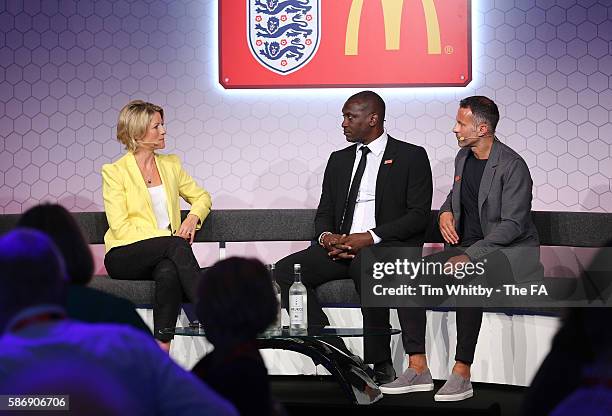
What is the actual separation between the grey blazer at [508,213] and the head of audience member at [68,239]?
9.24ft

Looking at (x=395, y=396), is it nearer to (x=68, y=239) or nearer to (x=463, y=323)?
(x=463, y=323)

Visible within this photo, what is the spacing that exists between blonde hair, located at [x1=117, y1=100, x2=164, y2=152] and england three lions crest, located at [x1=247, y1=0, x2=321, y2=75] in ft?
3.32

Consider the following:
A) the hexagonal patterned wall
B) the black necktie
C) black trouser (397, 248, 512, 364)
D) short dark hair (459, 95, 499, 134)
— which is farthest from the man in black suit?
the hexagonal patterned wall

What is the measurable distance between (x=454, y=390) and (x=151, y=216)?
173cm

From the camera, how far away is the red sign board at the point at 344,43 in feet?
18.7

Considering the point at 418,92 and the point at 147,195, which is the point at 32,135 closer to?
the point at 147,195

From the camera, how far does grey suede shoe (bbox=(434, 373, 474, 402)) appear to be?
4.35m

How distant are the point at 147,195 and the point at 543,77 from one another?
2.41m

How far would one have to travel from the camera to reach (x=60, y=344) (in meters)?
1.51

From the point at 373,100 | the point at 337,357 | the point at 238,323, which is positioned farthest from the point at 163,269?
the point at 238,323

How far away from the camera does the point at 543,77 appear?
5.68 m

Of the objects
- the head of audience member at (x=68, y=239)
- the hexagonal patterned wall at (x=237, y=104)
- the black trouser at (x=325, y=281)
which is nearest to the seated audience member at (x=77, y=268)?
the head of audience member at (x=68, y=239)

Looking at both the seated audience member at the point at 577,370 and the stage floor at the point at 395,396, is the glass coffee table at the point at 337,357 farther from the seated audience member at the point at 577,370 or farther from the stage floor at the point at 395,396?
the seated audience member at the point at 577,370

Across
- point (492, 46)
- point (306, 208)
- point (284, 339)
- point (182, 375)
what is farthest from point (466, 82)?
point (182, 375)
